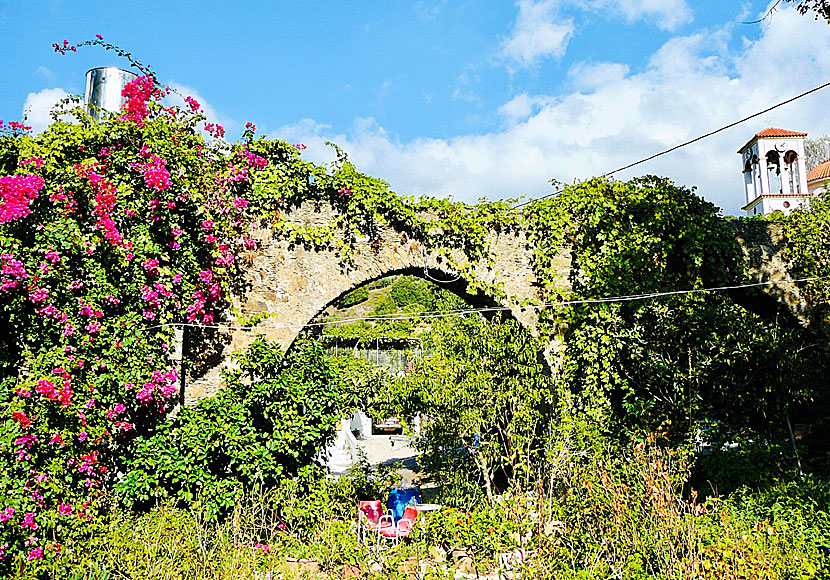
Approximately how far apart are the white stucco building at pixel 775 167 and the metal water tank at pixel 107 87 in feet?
69.1

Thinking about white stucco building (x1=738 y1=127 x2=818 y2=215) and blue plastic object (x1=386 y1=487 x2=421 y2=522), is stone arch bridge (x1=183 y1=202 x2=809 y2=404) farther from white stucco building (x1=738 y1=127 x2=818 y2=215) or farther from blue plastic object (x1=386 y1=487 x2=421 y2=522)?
white stucco building (x1=738 y1=127 x2=818 y2=215)

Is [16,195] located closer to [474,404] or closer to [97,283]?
[97,283]

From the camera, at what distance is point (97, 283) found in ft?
16.6

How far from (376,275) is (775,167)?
71.7ft

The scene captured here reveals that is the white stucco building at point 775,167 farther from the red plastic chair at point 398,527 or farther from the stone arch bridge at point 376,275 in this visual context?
the red plastic chair at point 398,527

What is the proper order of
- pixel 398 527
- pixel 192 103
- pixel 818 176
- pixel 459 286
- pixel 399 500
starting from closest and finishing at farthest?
pixel 398 527 → pixel 192 103 → pixel 399 500 → pixel 459 286 → pixel 818 176

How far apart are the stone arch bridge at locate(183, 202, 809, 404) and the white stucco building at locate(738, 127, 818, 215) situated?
16380 mm

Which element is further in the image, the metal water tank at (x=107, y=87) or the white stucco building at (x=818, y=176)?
the white stucco building at (x=818, y=176)

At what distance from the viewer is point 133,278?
5.24 meters

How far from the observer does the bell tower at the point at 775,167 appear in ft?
72.8

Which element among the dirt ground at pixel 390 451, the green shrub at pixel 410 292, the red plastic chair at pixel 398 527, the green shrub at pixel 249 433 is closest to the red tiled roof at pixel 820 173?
the green shrub at pixel 410 292

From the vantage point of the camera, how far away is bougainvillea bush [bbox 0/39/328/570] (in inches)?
182

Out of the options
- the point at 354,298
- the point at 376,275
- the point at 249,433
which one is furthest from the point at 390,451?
the point at 249,433

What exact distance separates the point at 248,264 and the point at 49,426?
81.2 inches
